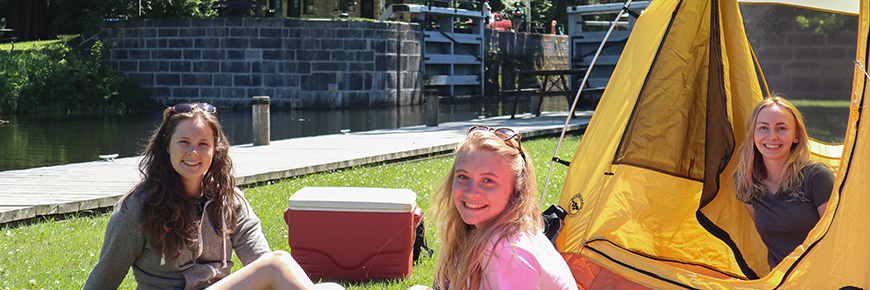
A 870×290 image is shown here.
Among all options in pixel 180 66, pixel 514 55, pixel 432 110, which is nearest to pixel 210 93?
pixel 180 66

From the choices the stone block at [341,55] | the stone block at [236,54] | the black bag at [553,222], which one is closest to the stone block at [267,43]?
the stone block at [236,54]

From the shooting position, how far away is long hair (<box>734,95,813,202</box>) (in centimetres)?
322

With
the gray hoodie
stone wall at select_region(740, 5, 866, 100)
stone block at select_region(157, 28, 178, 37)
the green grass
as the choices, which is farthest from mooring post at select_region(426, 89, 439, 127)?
stone block at select_region(157, 28, 178, 37)

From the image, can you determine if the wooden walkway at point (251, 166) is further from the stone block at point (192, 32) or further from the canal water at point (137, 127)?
the stone block at point (192, 32)

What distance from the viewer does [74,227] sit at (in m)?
4.88

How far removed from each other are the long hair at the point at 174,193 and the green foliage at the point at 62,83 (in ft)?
61.2

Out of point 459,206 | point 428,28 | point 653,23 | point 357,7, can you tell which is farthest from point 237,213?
point 357,7

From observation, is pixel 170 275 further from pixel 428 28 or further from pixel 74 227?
pixel 428 28

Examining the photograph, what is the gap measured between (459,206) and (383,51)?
21.2 metres

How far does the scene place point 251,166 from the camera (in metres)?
7.31

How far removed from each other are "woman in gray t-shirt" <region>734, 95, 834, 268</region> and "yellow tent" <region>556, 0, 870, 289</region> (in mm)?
413

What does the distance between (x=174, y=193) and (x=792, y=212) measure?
8.37ft

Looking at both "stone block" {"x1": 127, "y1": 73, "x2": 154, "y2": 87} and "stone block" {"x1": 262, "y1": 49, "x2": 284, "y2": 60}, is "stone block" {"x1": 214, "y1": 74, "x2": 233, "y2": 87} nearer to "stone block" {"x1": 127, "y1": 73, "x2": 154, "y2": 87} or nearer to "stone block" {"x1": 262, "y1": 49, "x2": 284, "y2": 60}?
"stone block" {"x1": 262, "y1": 49, "x2": 284, "y2": 60}

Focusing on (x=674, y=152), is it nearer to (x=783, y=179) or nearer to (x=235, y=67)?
(x=783, y=179)
